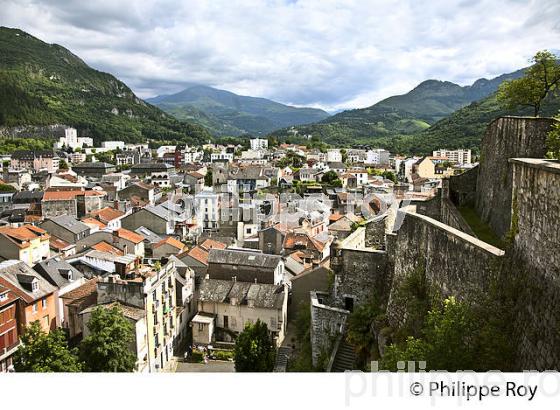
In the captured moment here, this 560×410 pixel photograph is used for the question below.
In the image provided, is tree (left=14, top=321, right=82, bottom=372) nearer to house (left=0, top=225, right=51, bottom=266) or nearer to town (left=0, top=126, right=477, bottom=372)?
town (left=0, top=126, right=477, bottom=372)

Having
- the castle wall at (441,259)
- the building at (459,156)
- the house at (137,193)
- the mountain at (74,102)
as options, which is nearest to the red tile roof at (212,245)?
the castle wall at (441,259)

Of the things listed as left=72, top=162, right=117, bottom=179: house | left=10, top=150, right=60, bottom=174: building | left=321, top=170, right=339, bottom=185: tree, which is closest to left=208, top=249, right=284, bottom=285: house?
left=321, top=170, right=339, bottom=185: tree

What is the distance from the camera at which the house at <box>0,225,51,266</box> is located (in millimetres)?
16469

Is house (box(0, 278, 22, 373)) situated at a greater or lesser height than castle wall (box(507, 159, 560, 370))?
lesser

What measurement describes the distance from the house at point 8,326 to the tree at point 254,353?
5.17 metres

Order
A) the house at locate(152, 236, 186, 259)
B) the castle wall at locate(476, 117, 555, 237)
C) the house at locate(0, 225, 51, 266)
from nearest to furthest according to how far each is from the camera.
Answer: the castle wall at locate(476, 117, 555, 237) < the house at locate(0, 225, 51, 266) < the house at locate(152, 236, 186, 259)

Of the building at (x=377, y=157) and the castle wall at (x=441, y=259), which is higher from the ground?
the building at (x=377, y=157)

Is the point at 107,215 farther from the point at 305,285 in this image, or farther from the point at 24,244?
the point at 305,285

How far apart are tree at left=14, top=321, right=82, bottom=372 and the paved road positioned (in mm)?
5493

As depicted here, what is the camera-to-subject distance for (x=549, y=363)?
3594mm

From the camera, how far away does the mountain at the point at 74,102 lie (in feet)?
272

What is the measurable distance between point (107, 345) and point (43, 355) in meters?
1.45

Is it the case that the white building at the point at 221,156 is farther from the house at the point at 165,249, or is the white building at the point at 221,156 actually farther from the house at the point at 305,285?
the house at the point at 305,285

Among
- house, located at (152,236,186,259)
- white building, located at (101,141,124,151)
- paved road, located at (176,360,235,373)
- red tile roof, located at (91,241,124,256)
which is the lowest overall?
paved road, located at (176,360,235,373)
